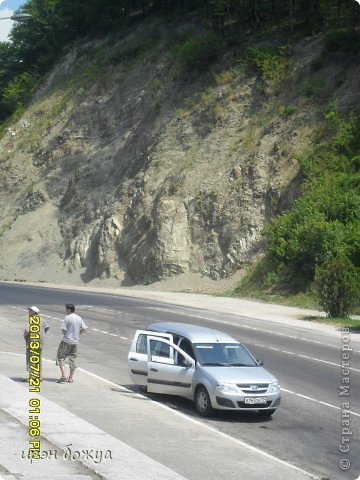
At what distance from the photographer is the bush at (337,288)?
105ft

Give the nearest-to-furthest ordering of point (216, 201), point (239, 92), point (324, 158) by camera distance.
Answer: point (324, 158) < point (216, 201) < point (239, 92)

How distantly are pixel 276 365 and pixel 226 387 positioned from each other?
5.98m

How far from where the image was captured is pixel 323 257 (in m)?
39.3

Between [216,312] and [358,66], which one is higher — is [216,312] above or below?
below

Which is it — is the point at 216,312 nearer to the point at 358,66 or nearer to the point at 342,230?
the point at 342,230

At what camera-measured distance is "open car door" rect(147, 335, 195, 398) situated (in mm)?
15727

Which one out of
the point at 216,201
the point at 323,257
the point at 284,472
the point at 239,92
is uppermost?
the point at 239,92

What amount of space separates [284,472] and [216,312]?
23.1 metres

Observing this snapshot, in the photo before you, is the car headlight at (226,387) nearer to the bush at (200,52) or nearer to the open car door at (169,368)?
the open car door at (169,368)

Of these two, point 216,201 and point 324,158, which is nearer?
point 324,158

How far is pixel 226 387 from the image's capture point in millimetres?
14727

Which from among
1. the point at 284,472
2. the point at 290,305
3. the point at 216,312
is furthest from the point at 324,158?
the point at 284,472

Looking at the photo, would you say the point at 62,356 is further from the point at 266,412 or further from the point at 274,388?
the point at 274,388

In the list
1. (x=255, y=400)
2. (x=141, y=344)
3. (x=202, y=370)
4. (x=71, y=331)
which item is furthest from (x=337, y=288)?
(x=255, y=400)
